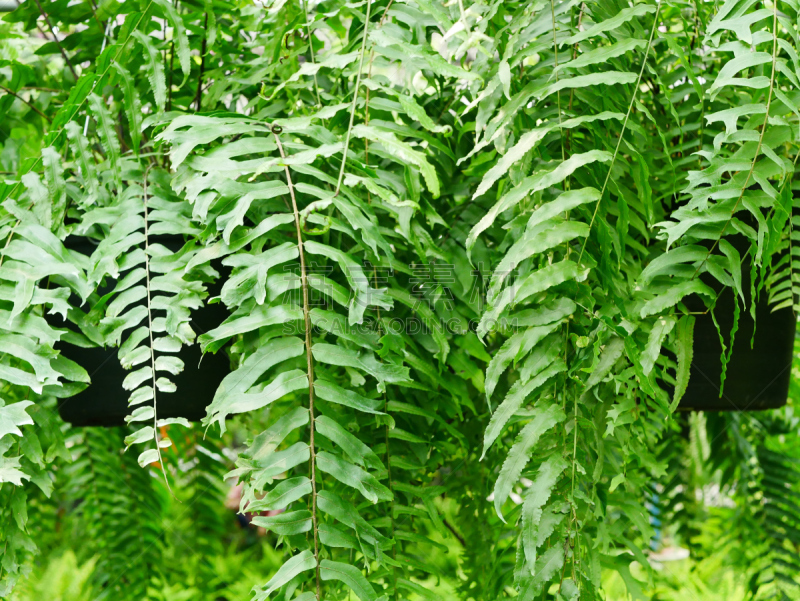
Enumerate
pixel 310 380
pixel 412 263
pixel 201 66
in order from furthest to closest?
pixel 201 66 → pixel 412 263 → pixel 310 380

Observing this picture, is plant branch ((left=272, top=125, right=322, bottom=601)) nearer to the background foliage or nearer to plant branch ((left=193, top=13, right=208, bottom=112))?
the background foliage

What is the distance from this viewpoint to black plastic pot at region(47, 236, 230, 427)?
0.67 meters

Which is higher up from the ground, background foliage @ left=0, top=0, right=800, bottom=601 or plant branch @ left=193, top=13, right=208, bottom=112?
plant branch @ left=193, top=13, right=208, bottom=112

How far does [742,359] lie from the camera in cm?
69

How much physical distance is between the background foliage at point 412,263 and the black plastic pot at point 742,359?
107 mm

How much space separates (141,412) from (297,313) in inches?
6.5

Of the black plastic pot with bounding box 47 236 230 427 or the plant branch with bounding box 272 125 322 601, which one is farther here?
the black plastic pot with bounding box 47 236 230 427

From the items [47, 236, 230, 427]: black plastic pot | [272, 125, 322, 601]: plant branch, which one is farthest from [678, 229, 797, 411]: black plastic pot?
[47, 236, 230, 427]: black plastic pot

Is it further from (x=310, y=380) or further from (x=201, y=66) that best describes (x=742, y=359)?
(x=201, y=66)

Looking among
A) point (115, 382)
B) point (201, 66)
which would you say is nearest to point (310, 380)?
point (115, 382)

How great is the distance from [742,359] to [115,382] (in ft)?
2.32

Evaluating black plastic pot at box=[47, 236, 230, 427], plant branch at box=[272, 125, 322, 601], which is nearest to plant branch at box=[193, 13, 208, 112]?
black plastic pot at box=[47, 236, 230, 427]

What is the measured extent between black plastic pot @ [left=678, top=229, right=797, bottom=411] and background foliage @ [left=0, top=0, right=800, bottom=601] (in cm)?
11

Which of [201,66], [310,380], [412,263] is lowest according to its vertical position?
[310,380]
